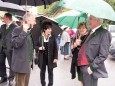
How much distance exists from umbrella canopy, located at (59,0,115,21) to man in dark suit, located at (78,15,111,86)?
8.7 inches

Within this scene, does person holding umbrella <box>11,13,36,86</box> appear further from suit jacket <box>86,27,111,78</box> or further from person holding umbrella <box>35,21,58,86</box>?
person holding umbrella <box>35,21,58,86</box>

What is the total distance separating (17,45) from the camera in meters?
6.21

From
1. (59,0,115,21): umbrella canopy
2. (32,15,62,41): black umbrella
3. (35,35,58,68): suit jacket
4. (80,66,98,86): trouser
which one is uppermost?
(59,0,115,21): umbrella canopy

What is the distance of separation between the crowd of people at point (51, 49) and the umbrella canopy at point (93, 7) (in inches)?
8.9

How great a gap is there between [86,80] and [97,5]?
4.30 ft

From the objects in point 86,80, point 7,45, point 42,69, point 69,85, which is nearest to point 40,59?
point 42,69

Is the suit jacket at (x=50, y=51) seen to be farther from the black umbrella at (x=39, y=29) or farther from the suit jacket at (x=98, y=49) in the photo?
the suit jacket at (x=98, y=49)

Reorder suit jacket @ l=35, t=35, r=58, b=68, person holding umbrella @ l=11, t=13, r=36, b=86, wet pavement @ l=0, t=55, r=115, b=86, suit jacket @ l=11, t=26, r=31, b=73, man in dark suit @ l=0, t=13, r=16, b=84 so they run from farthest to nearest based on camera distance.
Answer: wet pavement @ l=0, t=55, r=115, b=86
man in dark suit @ l=0, t=13, r=16, b=84
suit jacket @ l=35, t=35, r=58, b=68
suit jacket @ l=11, t=26, r=31, b=73
person holding umbrella @ l=11, t=13, r=36, b=86

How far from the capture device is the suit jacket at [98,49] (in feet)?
17.8

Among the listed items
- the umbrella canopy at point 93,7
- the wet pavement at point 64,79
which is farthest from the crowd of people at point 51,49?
the wet pavement at point 64,79

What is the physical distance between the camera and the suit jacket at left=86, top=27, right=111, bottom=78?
544cm

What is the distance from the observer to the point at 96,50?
5.57 meters

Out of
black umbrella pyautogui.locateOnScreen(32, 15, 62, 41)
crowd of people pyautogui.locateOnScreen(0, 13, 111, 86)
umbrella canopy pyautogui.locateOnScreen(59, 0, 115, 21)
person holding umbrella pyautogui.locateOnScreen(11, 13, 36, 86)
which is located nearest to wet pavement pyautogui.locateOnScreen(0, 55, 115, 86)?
crowd of people pyautogui.locateOnScreen(0, 13, 111, 86)

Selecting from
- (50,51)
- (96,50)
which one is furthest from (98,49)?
(50,51)
